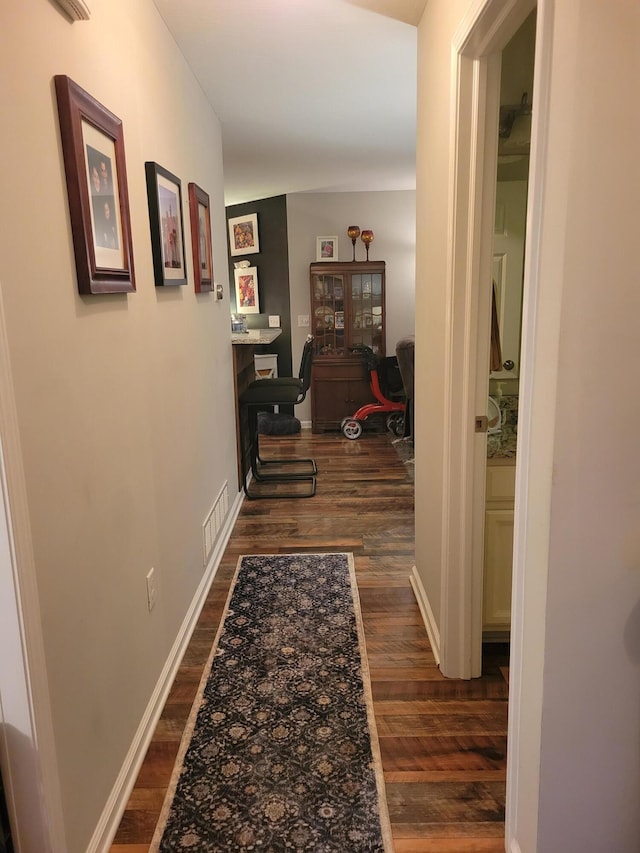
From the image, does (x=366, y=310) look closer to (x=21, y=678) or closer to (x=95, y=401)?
(x=95, y=401)

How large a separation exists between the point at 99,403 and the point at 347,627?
1499 millimetres

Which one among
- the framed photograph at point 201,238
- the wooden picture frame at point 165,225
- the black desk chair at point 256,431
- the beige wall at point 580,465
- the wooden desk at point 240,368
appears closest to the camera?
the beige wall at point 580,465

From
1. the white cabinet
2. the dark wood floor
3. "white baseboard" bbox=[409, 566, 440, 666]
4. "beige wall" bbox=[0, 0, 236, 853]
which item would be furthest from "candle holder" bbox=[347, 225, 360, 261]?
the white cabinet

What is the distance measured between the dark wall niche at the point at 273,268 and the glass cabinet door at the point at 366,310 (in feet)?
2.46

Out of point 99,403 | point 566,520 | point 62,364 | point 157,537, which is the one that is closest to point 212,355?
point 157,537

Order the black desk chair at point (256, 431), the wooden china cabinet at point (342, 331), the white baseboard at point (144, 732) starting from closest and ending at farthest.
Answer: the white baseboard at point (144, 732) → the black desk chair at point (256, 431) → the wooden china cabinet at point (342, 331)

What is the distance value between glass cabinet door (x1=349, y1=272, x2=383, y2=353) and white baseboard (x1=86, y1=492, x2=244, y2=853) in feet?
11.9

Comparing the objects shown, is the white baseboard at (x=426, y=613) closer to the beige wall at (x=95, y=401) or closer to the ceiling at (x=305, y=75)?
the beige wall at (x=95, y=401)

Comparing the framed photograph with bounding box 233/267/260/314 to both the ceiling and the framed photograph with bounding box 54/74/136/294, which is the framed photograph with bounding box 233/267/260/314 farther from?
the framed photograph with bounding box 54/74/136/294

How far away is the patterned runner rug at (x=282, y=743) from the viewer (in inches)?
60.6

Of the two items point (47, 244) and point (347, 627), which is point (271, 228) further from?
point (47, 244)

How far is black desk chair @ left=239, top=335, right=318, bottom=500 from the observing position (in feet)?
13.9

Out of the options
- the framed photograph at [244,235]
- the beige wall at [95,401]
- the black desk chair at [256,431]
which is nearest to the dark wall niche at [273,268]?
the framed photograph at [244,235]

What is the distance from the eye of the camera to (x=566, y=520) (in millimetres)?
1120
